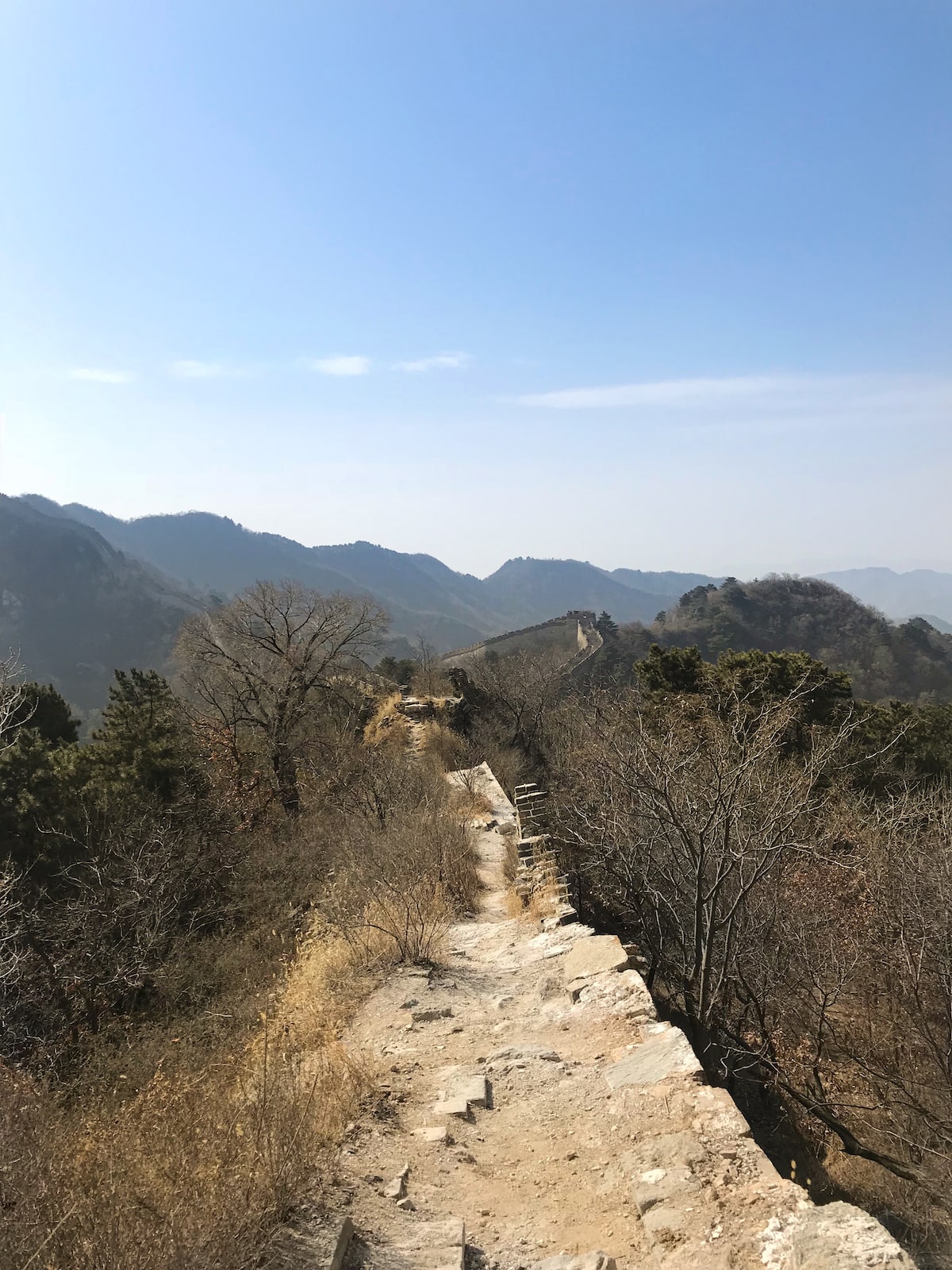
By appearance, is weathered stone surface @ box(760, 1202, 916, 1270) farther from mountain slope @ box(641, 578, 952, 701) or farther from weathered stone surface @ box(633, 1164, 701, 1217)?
mountain slope @ box(641, 578, 952, 701)

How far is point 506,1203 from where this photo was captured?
4.04m

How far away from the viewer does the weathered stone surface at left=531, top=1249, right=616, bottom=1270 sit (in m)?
3.28

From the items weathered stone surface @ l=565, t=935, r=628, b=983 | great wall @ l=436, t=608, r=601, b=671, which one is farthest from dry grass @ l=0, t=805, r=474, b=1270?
great wall @ l=436, t=608, r=601, b=671

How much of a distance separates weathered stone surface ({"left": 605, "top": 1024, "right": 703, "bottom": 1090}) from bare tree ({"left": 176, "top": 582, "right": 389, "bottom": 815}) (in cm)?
1258

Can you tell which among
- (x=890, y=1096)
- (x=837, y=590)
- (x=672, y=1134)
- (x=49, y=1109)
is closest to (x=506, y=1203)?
(x=672, y=1134)

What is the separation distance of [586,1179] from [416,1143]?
1039 millimetres

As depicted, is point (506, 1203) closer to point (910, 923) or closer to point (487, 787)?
point (910, 923)

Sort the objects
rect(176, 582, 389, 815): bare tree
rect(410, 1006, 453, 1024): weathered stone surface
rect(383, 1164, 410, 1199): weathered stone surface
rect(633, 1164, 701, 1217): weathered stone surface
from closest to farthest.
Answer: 1. rect(633, 1164, 701, 1217): weathered stone surface
2. rect(383, 1164, 410, 1199): weathered stone surface
3. rect(410, 1006, 453, 1024): weathered stone surface
4. rect(176, 582, 389, 815): bare tree

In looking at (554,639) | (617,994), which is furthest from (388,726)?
(554,639)

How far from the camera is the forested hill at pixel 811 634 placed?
52.8 metres

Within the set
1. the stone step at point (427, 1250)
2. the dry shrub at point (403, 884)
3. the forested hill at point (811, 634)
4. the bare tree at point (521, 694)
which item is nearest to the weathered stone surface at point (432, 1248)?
the stone step at point (427, 1250)

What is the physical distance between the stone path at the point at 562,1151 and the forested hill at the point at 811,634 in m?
40.0

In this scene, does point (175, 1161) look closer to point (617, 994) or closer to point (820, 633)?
point (617, 994)

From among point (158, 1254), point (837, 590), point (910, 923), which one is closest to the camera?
point (158, 1254)
